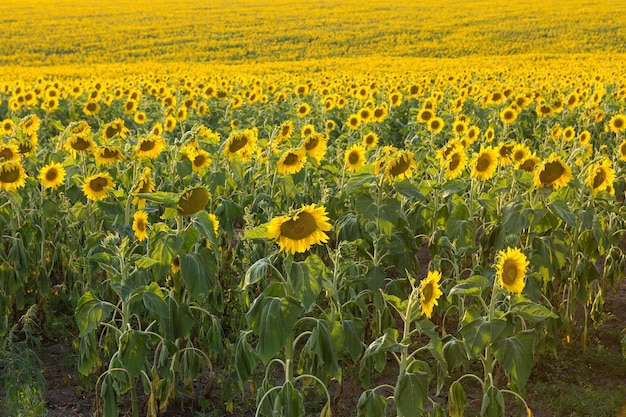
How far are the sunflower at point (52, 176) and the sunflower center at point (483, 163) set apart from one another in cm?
241

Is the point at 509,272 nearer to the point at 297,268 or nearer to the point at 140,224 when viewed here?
the point at 297,268

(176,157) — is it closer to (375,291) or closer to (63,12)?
(375,291)

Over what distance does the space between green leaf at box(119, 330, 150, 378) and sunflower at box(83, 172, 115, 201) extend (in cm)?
113

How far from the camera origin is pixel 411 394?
3023mm

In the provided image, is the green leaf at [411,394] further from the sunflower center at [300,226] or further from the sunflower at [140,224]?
the sunflower at [140,224]

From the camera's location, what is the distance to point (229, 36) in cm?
3762

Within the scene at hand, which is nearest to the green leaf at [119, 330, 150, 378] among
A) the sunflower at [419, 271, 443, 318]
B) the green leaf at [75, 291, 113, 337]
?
the green leaf at [75, 291, 113, 337]

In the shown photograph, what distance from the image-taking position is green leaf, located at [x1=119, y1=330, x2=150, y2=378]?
330cm

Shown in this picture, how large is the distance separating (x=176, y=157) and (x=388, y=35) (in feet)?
111

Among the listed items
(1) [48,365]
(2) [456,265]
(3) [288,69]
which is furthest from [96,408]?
(3) [288,69]

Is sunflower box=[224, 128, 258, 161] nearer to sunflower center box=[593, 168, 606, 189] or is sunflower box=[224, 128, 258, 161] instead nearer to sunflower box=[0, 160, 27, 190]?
sunflower box=[0, 160, 27, 190]

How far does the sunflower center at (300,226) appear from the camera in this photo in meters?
3.03

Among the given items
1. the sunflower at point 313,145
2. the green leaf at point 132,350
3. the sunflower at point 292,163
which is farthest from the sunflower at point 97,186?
the sunflower at point 313,145

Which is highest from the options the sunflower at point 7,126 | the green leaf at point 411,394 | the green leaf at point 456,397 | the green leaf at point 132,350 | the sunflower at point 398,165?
the sunflower at point 398,165
